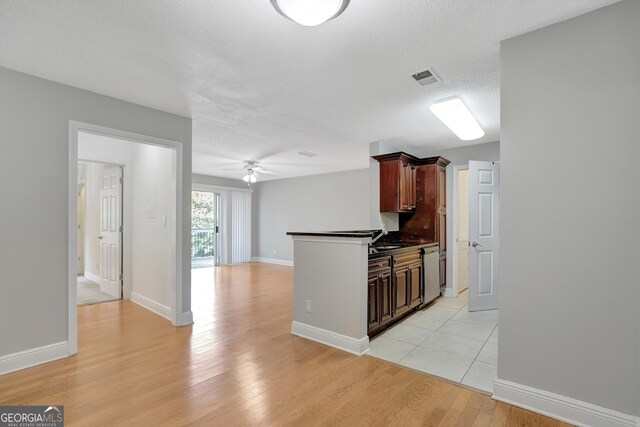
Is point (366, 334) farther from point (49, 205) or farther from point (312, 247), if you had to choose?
point (49, 205)

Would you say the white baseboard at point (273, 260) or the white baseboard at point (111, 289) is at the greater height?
the white baseboard at point (111, 289)

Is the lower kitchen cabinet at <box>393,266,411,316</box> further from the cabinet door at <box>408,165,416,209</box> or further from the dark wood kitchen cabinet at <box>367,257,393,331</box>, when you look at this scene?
the cabinet door at <box>408,165,416,209</box>

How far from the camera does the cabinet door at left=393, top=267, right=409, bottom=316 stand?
360 centimetres

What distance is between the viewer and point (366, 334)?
2959 millimetres

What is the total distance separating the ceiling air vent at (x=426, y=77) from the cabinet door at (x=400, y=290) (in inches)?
80.8

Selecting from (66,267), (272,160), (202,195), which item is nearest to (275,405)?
(66,267)

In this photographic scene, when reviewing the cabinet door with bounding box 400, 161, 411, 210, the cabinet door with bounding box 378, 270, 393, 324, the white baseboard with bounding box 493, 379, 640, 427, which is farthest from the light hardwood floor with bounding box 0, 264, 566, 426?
the cabinet door with bounding box 400, 161, 411, 210

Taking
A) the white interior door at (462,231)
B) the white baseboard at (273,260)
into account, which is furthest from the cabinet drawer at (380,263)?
the white baseboard at (273,260)

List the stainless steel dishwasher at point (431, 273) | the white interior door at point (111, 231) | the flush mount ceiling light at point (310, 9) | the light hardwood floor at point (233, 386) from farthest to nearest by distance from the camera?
the white interior door at point (111, 231)
the stainless steel dishwasher at point (431, 273)
the light hardwood floor at point (233, 386)
the flush mount ceiling light at point (310, 9)

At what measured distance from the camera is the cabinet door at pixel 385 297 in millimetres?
3318

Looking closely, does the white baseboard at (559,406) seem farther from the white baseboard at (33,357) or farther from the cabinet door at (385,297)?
the white baseboard at (33,357)

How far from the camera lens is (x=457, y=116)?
3.38 metres

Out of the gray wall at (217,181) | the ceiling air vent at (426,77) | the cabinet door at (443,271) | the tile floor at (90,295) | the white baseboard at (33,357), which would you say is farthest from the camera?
the gray wall at (217,181)

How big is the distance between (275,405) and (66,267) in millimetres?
2310
